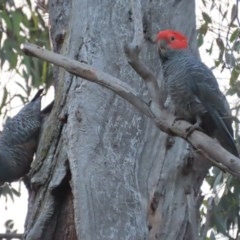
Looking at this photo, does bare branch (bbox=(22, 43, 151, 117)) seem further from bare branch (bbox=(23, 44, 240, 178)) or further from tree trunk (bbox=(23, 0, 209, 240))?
tree trunk (bbox=(23, 0, 209, 240))

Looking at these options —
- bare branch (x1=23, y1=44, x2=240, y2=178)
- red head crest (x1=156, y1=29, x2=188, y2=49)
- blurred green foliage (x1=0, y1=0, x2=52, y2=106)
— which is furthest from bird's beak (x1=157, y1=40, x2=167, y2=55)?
blurred green foliage (x1=0, y1=0, x2=52, y2=106)

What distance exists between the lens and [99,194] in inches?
143

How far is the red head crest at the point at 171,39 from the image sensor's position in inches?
152

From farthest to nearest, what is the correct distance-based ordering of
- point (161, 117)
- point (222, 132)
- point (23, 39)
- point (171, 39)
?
point (23, 39), point (171, 39), point (222, 132), point (161, 117)

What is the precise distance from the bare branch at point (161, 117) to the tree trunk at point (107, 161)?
526 mm

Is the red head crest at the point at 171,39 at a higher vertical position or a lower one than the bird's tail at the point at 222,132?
higher

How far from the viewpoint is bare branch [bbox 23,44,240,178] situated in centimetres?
293

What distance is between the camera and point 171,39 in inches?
152

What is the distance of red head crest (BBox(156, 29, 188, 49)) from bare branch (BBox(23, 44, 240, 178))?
62 cm

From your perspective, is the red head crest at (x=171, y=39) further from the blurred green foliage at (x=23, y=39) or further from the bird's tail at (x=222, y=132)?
the blurred green foliage at (x=23, y=39)

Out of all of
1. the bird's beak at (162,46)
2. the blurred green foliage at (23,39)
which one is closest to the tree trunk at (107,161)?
the bird's beak at (162,46)

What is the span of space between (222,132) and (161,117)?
642mm

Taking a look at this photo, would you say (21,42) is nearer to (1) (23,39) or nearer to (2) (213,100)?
(1) (23,39)

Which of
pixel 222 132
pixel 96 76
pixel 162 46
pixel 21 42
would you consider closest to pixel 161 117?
pixel 96 76
